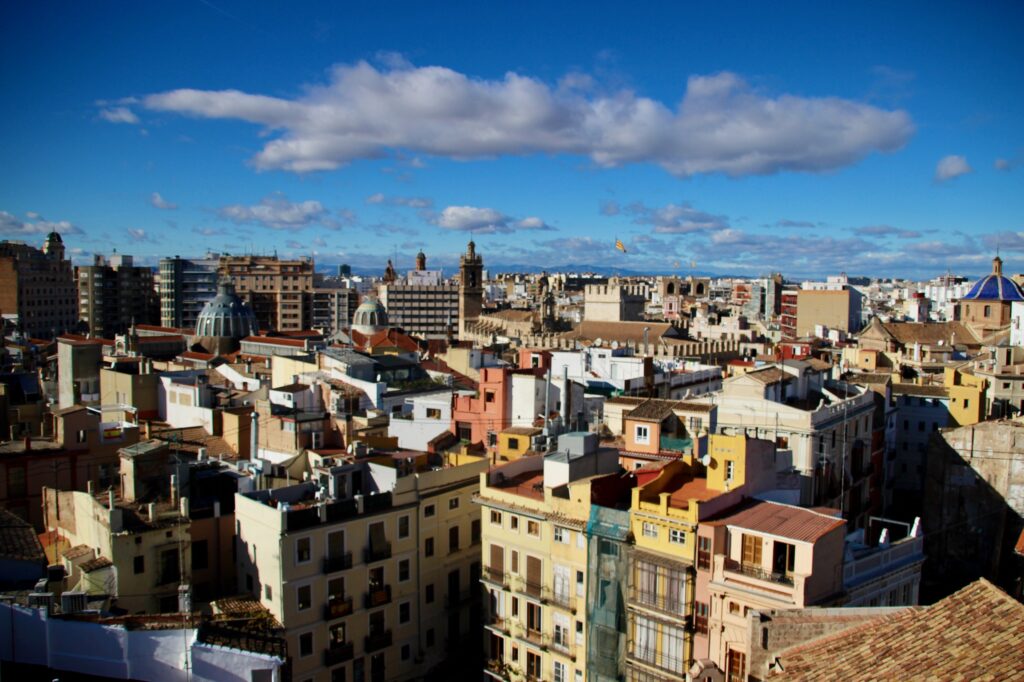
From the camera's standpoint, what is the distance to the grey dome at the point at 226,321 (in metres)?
58.6

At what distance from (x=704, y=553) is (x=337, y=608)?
8.47 metres

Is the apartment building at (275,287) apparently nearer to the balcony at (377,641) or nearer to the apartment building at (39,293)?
the apartment building at (39,293)

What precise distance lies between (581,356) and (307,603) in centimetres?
1944

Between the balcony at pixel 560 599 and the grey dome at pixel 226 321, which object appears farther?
the grey dome at pixel 226 321

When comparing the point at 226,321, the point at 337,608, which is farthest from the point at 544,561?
the point at 226,321

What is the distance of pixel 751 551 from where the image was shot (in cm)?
1666

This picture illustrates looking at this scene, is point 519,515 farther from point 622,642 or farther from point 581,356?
point 581,356

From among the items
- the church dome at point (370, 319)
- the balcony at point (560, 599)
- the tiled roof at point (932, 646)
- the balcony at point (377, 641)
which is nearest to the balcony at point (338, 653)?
the balcony at point (377, 641)

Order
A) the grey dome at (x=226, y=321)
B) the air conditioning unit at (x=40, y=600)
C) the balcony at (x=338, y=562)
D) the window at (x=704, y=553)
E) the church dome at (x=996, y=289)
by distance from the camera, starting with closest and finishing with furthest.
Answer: the air conditioning unit at (x=40, y=600), the window at (x=704, y=553), the balcony at (x=338, y=562), the grey dome at (x=226, y=321), the church dome at (x=996, y=289)

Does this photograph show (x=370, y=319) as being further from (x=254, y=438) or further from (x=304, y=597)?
(x=304, y=597)

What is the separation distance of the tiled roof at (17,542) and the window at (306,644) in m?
5.60

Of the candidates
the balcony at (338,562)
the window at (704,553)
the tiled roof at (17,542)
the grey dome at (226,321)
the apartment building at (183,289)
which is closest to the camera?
the tiled roof at (17,542)

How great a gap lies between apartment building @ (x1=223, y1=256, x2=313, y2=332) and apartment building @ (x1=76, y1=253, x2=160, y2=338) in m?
9.55

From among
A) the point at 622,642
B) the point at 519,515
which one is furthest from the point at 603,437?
the point at 622,642
